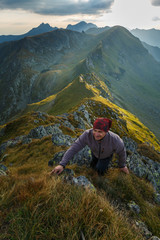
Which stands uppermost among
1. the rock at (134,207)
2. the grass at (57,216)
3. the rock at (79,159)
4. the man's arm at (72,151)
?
the grass at (57,216)

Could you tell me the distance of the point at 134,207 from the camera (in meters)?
5.53

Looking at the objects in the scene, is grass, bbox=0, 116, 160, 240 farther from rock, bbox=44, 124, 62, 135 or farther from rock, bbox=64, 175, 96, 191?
rock, bbox=44, 124, 62, 135

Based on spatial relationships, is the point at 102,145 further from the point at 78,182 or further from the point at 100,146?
the point at 78,182

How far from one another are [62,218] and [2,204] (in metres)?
1.66

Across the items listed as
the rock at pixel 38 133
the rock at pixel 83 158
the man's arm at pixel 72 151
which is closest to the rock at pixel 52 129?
the rock at pixel 38 133

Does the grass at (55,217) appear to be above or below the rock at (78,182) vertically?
above

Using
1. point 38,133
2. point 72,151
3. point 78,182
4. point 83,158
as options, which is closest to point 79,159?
point 83,158

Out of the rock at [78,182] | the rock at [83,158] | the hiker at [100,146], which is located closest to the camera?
the rock at [78,182]

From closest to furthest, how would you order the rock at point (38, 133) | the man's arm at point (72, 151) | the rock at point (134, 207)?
the rock at point (134, 207)
the man's arm at point (72, 151)
the rock at point (38, 133)

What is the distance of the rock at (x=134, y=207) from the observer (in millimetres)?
5407

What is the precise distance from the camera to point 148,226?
4766 mm

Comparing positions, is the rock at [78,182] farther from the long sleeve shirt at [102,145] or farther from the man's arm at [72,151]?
the long sleeve shirt at [102,145]

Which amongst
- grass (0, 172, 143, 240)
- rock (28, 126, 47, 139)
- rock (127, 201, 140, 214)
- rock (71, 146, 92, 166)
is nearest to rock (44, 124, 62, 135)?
rock (28, 126, 47, 139)

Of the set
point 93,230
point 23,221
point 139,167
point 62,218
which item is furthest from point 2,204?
point 139,167
